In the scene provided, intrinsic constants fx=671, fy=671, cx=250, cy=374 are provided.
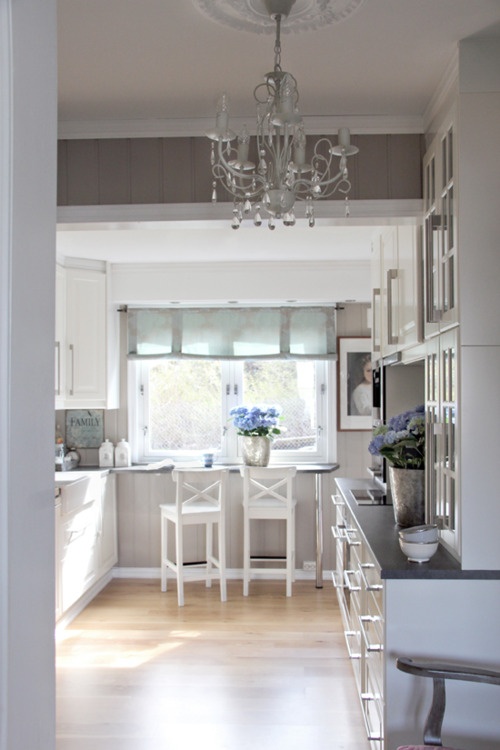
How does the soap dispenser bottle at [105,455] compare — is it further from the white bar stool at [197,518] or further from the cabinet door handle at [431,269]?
the cabinet door handle at [431,269]

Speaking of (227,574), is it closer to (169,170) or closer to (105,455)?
(105,455)

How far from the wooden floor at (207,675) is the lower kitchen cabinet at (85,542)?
216 millimetres

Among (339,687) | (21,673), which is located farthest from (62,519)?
(21,673)

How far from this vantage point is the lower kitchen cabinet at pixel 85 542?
415 centimetres

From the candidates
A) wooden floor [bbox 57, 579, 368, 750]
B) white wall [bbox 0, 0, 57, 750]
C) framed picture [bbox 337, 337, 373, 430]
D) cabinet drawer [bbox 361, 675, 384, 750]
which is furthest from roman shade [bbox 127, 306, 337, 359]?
white wall [bbox 0, 0, 57, 750]

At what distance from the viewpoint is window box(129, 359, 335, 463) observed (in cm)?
555

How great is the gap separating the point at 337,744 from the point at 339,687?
0.58 meters

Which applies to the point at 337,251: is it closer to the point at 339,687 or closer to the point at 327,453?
the point at 327,453

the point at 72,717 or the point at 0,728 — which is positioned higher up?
the point at 0,728

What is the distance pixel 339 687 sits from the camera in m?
3.39

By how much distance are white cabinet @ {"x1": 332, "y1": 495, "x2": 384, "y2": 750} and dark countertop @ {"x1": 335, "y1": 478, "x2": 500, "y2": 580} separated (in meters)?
0.04

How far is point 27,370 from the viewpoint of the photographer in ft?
1.99

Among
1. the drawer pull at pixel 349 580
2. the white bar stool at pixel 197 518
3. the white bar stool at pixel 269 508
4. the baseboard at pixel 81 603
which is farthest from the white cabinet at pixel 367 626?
the baseboard at pixel 81 603

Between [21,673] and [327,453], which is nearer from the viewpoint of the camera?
Result: [21,673]
